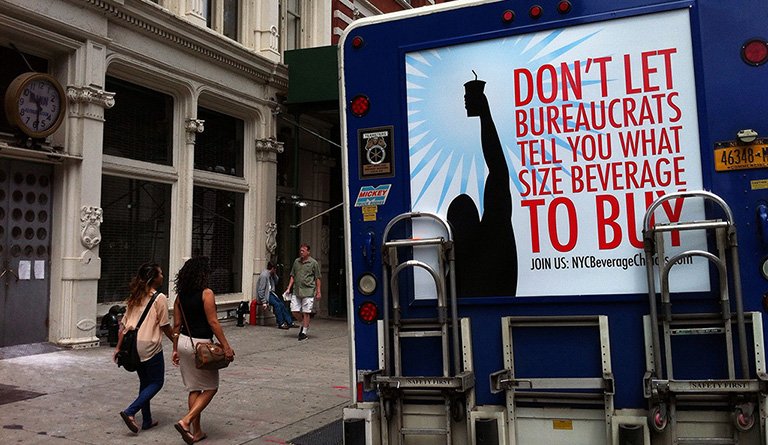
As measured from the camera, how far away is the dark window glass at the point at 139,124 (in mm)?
11617

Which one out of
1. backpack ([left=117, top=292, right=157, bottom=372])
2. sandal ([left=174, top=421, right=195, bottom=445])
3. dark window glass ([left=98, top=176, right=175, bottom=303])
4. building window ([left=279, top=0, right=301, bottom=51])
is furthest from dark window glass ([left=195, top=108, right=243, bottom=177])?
sandal ([left=174, top=421, right=195, bottom=445])

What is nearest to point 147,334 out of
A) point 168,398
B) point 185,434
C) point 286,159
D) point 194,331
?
point 194,331

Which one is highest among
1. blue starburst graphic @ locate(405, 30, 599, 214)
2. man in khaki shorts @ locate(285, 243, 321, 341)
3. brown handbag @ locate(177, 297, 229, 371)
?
blue starburst graphic @ locate(405, 30, 599, 214)

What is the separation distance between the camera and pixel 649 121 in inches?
124

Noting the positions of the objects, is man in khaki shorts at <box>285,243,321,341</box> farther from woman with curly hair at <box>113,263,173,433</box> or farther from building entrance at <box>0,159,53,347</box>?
woman with curly hair at <box>113,263,173,433</box>

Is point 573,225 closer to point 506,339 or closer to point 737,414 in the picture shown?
point 506,339

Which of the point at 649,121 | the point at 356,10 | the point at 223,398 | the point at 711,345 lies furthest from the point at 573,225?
the point at 356,10

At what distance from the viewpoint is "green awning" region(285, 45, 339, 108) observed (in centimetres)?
1472

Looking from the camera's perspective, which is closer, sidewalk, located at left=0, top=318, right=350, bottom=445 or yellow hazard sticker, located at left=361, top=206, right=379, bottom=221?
yellow hazard sticker, located at left=361, top=206, right=379, bottom=221

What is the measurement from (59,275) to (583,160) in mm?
9497

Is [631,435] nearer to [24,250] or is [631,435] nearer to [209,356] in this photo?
[209,356]

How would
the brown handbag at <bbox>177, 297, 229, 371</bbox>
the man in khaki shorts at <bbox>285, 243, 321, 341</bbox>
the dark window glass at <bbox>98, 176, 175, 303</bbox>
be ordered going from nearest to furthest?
1. the brown handbag at <bbox>177, 297, 229, 371</bbox>
2. the dark window glass at <bbox>98, 176, 175, 303</bbox>
3. the man in khaki shorts at <bbox>285, 243, 321, 341</bbox>

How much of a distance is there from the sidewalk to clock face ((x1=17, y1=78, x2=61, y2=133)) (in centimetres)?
355

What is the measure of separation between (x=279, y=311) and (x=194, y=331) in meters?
8.29
